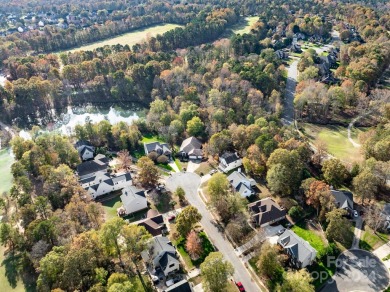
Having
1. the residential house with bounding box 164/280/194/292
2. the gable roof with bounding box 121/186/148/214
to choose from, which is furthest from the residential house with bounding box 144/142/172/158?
the residential house with bounding box 164/280/194/292

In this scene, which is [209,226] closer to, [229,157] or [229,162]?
[229,162]

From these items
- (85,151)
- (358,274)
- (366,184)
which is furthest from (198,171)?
(358,274)

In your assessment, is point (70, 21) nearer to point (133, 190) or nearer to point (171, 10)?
point (171, 10)

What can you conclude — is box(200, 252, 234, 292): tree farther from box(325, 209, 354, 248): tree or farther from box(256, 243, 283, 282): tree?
box(325, 209, 354, 248): tree

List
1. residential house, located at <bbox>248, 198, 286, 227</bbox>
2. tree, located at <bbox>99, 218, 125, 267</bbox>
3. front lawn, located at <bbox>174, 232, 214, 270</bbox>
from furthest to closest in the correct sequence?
residential house, located at <bbox>248, 198, 286, 227</bbox>, front lawn, located at <bbox>174, 232, 214, 270</bbox>, tree, located at <bbox>99, 218, 125, 267</bbox>

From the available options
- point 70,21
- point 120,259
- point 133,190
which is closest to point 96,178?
point 133,190

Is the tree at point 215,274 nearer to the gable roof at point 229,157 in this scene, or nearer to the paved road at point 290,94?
the gable roof at point 229,157

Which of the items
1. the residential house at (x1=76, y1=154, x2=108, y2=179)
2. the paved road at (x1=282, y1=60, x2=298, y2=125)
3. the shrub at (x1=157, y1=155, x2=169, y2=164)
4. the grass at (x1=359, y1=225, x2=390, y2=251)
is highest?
the grass at (x1=359, y1=225, x2=390, y2=251)
